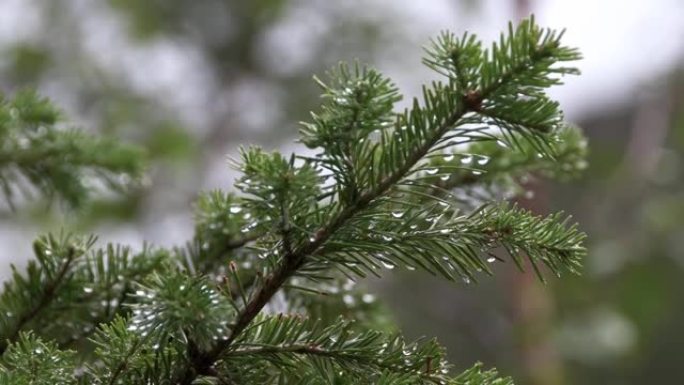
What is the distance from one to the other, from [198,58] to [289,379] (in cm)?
248

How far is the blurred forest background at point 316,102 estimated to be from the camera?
2.15 meters

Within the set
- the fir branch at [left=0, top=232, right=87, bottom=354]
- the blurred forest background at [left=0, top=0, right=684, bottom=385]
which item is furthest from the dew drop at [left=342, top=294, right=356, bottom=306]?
the blurred forest background at [left=0, top=0, right=684, bottom=385]

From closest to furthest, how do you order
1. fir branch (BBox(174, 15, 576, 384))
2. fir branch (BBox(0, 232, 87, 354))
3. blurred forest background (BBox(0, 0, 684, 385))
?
fir branch (BBox(174, 15, 576, 384))
fir branch (BBox(0, 232, 87, 354))
blurred forest background (BBox(0, 0, 684, 385))

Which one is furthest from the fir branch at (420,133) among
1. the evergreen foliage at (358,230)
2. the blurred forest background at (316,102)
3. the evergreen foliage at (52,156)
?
the blurred forest background at (316,102)

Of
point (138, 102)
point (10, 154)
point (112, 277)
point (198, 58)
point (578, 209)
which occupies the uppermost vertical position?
point (198, 58)

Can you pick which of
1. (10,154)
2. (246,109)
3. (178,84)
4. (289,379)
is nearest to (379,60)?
(246,109)

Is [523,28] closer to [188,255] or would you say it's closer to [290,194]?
[290,194]

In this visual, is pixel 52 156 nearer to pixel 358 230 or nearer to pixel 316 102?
pixel 358 230

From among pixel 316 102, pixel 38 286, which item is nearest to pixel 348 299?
pixel 38 286

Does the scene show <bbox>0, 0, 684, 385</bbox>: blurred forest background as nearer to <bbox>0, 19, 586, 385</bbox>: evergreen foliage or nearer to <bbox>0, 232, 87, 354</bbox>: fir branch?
<bbox>0, 232, 87, 354</bbox>: fir branch

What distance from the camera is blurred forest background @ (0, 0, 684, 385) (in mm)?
2154

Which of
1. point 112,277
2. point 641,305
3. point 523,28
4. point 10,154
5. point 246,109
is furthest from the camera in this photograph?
point 246,109

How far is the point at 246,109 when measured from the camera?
2854 mm

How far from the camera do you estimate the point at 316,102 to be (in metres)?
2.83
